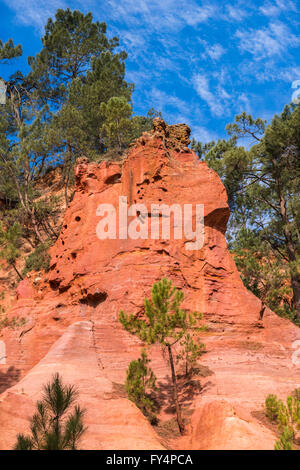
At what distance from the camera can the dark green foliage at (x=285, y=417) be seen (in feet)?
20.2

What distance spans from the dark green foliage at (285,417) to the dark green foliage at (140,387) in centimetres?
292

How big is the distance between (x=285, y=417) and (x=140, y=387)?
359cm

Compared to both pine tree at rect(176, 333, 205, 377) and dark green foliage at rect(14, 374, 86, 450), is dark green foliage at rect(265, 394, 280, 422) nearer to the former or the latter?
pine tree at rect(176, 333, 205, 377)

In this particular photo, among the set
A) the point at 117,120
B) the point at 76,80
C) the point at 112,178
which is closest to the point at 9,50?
the point at 76,80

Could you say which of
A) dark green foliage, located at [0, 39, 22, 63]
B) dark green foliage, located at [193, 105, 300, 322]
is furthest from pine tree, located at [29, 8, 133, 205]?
dark green foliage, located at [193, 105, 300, 322]

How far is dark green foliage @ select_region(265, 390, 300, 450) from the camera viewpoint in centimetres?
615

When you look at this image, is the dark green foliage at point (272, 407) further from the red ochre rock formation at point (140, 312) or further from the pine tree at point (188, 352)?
the pine tree at point (188, 352)

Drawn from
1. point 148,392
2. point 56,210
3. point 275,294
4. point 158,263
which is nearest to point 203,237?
point 158,263

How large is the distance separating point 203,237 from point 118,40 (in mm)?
27224

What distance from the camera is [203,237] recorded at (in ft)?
48.4

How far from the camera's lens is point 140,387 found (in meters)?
9.49

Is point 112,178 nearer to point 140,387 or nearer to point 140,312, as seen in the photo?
point 140,312
